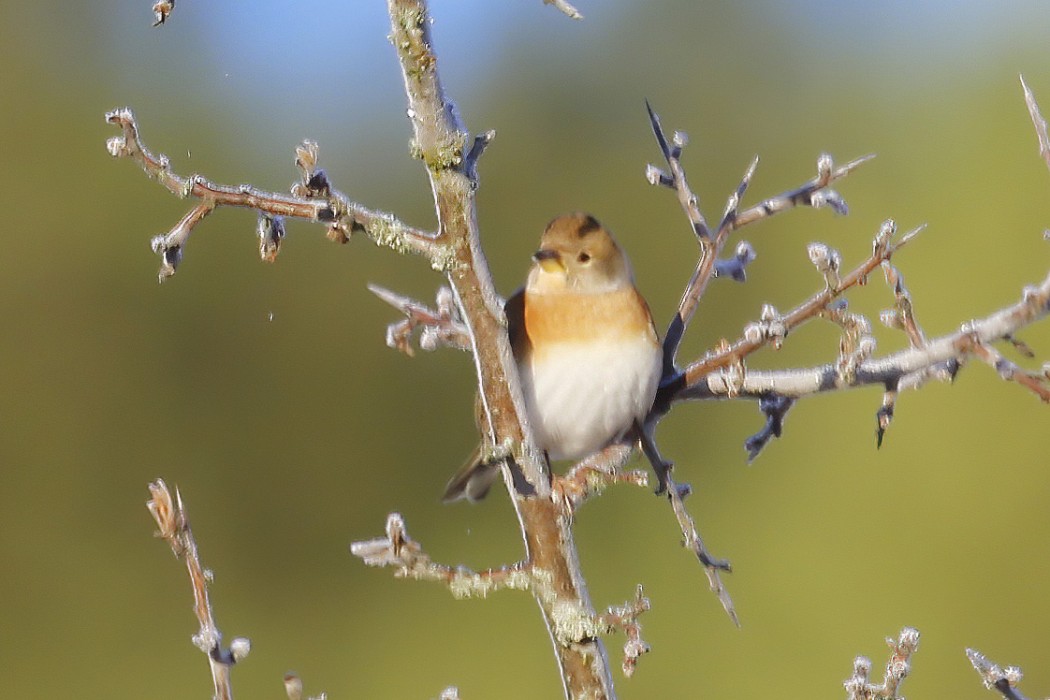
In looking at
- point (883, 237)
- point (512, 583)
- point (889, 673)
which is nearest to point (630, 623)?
point (512, 583)

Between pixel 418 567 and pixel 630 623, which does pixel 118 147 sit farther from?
pixel 630 623

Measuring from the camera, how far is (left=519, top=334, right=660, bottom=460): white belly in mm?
2697

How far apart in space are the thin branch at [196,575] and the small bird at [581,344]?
3.34 ft

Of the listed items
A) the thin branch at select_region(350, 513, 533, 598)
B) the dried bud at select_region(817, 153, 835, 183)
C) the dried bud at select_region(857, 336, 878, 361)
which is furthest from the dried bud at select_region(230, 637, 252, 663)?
the dried bud at select_region(817, 153, 835, 183)

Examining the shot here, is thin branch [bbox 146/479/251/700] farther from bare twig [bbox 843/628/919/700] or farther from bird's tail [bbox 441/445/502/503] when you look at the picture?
bird's tail [bbox 441/445/502/503]

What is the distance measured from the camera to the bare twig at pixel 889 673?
207 centimetres

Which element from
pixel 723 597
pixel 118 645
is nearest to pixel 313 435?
pixel 118 645

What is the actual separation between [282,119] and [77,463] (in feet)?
11.1

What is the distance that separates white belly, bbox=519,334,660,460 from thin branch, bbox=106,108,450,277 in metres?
0.92

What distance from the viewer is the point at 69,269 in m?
8.86

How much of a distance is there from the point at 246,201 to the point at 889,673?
132cm

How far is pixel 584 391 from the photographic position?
2.77m

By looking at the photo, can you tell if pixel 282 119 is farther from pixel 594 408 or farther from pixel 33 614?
pixel 594 408

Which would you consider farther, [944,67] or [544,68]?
[544,68]
